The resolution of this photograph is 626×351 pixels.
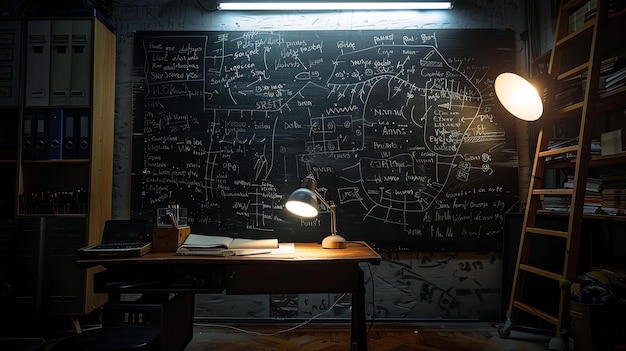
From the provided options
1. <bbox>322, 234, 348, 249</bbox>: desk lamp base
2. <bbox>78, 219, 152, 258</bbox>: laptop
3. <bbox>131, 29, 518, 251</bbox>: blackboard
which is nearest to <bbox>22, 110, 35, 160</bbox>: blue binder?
<bbox>131, 29, 518, 251</bbox>: blackboard

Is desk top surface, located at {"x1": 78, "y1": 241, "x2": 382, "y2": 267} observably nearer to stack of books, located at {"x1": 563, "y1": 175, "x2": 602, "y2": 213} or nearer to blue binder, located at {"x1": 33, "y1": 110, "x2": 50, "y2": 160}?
→ blue binder, located at {"x1": 33, "y1": 110, "x2": 50, "y2": 160}

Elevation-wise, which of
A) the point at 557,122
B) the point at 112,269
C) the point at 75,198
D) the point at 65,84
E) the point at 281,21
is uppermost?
the point at 281,21

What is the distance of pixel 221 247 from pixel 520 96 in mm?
2211

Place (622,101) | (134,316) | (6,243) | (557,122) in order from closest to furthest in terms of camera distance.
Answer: (134,316)
(622,101)
(6,243)
(557,122)

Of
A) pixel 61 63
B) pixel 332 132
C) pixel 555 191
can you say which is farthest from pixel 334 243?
pixel 61 63

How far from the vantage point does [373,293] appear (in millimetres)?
3316

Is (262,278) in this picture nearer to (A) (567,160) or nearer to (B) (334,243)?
(B) (334,243)

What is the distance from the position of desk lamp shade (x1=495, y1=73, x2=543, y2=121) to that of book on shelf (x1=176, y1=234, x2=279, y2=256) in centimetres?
189

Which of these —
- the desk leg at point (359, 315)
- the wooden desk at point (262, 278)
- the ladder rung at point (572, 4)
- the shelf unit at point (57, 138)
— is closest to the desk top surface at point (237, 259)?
the wooden desk at point (262, 278)

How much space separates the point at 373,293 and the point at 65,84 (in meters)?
2.90

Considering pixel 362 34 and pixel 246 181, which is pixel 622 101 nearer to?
pixel 362 34

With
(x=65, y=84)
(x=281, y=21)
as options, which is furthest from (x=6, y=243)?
(x=281, y=21)

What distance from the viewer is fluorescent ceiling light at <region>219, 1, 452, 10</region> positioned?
128 inches

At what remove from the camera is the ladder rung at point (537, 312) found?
8.20ft
